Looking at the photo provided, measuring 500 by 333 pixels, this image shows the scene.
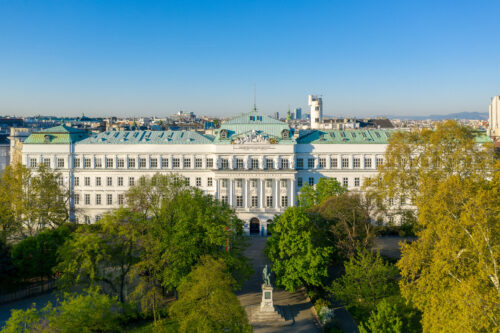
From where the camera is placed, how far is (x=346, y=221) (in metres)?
52.4

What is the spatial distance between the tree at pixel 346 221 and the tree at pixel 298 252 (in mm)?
2500

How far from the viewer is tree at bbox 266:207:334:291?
46.0 metres

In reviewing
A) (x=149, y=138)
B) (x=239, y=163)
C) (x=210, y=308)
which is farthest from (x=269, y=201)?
(x=210, y=308)

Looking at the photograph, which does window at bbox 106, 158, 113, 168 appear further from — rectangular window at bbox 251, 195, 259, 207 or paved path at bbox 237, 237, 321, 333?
paved path at bbox 237, 237, 321, 333

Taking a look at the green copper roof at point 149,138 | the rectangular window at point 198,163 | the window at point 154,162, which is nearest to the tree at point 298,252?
the rectangular window at point 198,163

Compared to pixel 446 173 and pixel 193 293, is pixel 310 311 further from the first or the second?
pixel 446 173

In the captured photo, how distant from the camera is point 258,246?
2643 inches

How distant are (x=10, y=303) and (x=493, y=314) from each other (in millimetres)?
42639

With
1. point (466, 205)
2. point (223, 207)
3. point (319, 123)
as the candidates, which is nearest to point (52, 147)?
point (223, 207)

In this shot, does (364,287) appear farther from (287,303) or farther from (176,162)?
(176,162)

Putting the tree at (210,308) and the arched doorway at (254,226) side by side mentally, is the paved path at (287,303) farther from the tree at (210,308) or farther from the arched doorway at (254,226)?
the arched doorway at (254,226)

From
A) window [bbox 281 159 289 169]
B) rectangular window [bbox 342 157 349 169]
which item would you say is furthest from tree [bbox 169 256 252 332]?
rectangular window [bbox 342 157 349 169]

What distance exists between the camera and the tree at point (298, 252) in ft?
151

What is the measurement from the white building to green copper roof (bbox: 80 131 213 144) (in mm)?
161
